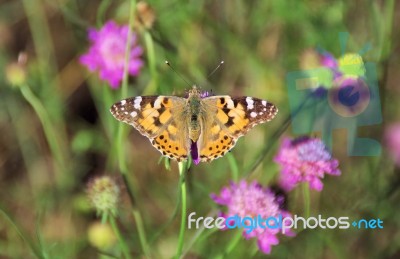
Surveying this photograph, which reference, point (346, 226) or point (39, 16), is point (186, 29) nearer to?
point (39, 16)

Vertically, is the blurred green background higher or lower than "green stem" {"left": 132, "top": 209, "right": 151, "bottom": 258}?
higher

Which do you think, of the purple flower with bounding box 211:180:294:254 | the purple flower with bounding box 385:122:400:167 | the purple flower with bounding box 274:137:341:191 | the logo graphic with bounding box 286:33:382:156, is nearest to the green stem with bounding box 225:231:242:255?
the purple flower with bounding box 211:180:294:254

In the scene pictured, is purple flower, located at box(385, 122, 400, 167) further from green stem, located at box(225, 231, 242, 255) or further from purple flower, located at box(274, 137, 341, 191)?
green stem, located at box(225, 231, 242, 255)

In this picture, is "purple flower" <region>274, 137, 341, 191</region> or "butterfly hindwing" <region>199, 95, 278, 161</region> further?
"purple flower" <region>274, 137, 341, 191</region>

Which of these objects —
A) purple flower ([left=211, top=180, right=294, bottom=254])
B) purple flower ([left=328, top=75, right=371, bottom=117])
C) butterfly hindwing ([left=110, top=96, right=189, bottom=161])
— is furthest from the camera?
purple flower ([left=328, top=75, right=371, bottom=117])

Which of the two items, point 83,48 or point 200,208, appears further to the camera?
point 83,48

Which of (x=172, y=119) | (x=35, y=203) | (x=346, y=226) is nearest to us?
(x=172, y=119)

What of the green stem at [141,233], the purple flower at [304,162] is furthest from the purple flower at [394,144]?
the green stem at [141,233]

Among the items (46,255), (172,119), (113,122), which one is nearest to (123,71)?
(113,122)
